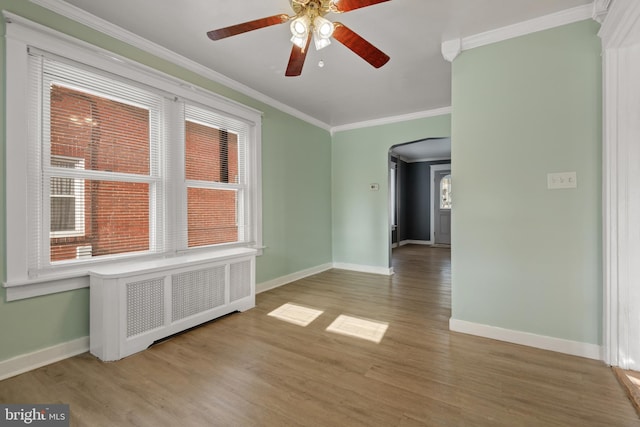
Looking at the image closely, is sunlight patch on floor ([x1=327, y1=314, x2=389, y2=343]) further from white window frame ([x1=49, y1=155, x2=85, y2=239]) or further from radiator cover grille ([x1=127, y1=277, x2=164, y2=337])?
white window frame ([x1=49, y1=155, x2=85, y2=239])

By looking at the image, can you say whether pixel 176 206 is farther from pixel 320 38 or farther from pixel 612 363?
pixel 612 363

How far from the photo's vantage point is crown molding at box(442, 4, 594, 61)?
229 cm

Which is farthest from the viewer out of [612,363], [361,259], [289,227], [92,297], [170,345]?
[361,259]

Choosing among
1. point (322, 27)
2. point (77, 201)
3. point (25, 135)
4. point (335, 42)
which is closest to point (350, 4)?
point (322, 27)

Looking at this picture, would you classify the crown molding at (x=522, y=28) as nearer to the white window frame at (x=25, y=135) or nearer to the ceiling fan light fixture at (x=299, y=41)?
the ceiling fan light fixture at (x=299, y=41)

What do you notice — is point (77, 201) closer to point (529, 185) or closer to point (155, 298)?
point (155, 298)

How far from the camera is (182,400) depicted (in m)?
1.79

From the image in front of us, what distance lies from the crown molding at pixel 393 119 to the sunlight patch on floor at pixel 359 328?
3413 millimetres

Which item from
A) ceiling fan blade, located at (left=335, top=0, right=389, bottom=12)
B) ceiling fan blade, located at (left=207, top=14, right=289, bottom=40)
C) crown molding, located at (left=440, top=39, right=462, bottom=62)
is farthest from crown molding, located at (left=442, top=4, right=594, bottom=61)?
ceiling fan blade, located at (left=207, top=14, right=289, bottom=40)

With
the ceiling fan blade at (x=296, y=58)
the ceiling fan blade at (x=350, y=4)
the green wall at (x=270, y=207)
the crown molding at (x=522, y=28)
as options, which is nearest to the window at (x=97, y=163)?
the green wall at (x=270, y=207)

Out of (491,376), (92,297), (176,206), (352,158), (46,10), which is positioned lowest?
(491,376)

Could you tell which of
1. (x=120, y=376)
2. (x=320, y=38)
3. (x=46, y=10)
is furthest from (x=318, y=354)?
(x=46, y=10)

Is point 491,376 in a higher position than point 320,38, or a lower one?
lower

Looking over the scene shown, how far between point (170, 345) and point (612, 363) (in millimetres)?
3452
